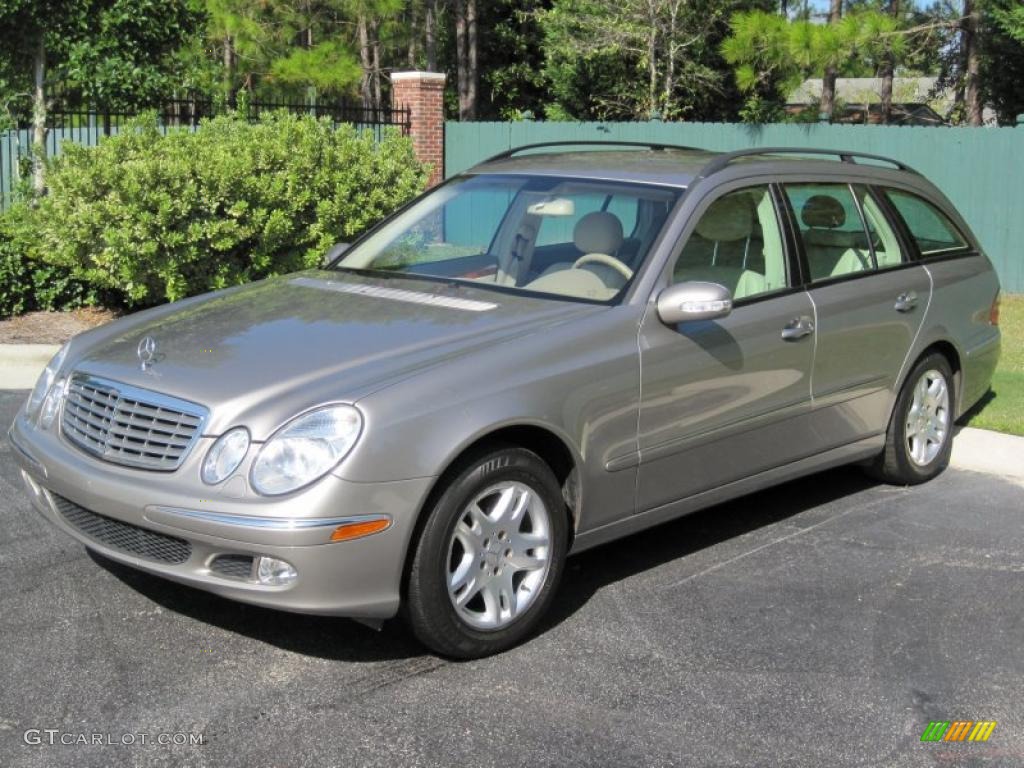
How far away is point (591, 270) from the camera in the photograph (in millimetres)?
5293

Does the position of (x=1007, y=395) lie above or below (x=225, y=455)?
below

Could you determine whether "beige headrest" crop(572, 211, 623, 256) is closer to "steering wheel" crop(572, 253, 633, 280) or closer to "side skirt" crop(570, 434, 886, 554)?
"steering wheel" crop(572, 253, 633, 280)

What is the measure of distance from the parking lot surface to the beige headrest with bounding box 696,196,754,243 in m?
1.39

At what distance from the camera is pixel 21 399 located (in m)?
8.39

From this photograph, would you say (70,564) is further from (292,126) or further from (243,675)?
(292,126)

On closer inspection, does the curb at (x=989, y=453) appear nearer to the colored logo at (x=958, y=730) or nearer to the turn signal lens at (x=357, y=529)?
the colored logo at (x=958, y=730)

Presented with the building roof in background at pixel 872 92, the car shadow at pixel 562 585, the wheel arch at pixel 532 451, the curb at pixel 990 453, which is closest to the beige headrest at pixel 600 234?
the wheel arch at pixel 532 451

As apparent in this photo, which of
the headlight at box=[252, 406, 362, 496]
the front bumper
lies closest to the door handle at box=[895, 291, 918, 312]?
the front bumper

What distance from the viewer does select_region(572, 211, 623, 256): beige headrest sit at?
5.40 metres

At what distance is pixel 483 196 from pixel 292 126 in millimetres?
5596

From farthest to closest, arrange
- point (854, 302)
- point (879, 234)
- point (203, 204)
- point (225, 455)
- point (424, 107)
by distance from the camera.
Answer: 1. point (424, 107)
2. point (203, 204)
3. point (879, 234)
4. point (854, 302)
5. point (225, 455)

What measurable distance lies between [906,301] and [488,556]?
294cm

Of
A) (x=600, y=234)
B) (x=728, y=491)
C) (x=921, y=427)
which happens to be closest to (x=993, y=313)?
(x=921, y=427)

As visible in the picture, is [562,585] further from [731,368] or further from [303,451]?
[303,451]
